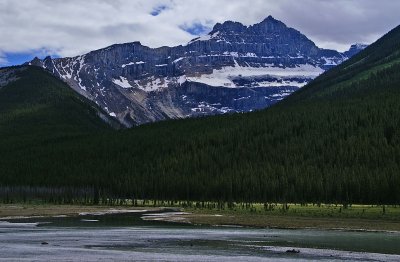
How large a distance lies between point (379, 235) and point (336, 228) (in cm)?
1342

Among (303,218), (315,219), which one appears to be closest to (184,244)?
(315,219)

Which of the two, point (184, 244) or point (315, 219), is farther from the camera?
point (315, 219)

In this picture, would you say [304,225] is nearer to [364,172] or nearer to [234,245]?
[234,245]

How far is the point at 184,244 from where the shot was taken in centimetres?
8425

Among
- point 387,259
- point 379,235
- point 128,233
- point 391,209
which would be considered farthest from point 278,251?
point 391,209

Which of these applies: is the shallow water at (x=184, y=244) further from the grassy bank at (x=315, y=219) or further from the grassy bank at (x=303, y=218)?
the grassy bank at (x=303, y=218)

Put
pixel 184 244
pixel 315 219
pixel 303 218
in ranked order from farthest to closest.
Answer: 1. pixel 303 218
2. pixel 315 219
3. pixel 184 244

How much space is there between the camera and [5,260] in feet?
217

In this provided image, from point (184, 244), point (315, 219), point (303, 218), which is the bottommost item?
point (184, 244)

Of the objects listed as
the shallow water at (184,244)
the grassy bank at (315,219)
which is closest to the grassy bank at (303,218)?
the grassy bank at (315,219)

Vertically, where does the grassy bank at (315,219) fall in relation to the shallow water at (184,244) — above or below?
above

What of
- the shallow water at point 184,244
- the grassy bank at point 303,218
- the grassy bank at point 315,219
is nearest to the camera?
the shallow water at point 184,244

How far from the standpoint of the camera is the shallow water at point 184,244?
70312 mm

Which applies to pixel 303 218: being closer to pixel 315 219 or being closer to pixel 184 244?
pixel 315 219
